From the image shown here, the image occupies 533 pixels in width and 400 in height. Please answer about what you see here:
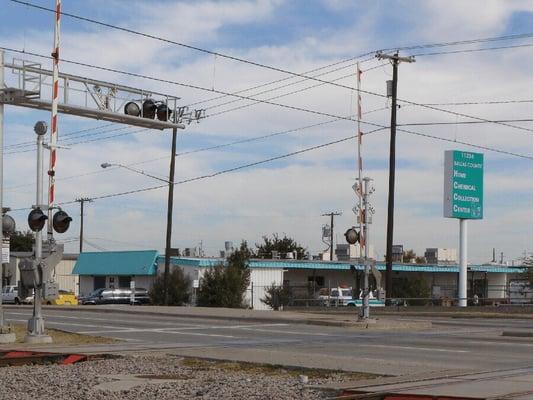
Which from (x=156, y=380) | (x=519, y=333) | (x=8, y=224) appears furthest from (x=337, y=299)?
(x=156, y=380)

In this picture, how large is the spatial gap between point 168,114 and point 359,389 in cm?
1956

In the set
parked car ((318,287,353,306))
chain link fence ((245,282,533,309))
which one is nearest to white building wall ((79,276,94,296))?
chain link fence ((245,282,533,309))

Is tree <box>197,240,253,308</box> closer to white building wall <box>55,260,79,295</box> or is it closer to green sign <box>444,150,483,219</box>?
green sign <box>444,150,483,219</box>

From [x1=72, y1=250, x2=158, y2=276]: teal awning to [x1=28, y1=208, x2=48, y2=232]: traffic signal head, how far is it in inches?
2011

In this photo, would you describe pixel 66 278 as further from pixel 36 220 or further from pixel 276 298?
pixel 36 220

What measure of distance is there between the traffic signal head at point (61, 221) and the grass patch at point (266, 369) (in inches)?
204

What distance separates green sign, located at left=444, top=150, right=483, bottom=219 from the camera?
50844 mm

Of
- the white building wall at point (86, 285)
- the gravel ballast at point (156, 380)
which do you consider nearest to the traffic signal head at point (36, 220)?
the gravel ballast at point (156, 380)

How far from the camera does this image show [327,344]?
21.7 m

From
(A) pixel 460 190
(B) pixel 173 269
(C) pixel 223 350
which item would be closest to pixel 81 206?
(B) pixel 173 269

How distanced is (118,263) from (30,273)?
181 feet

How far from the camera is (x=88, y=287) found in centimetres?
8019

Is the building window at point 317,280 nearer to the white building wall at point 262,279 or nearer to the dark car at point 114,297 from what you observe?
the white building wall at point 262,279

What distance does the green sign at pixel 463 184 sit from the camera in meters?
50.8
